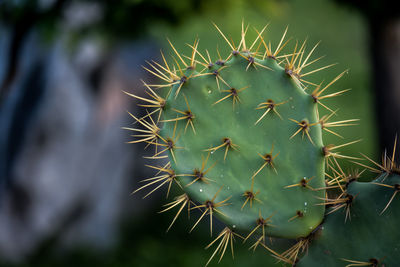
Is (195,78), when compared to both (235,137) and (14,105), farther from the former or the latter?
(14,105)

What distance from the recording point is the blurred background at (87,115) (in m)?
3.89

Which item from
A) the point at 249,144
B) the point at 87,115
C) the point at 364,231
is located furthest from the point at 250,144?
the point at 87,115

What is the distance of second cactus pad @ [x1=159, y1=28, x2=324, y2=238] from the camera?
4.82 ft

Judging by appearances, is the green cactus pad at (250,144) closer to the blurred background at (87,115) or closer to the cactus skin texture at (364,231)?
the cactus skin texture at (364,231)

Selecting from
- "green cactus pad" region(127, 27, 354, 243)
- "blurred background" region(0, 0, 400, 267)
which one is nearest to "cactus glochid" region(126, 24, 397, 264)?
"green cactus pad" region(127, 27, 354, 243)

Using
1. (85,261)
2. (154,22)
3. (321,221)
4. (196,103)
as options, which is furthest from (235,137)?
(85,261)

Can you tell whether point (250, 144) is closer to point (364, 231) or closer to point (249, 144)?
point (249, 144)

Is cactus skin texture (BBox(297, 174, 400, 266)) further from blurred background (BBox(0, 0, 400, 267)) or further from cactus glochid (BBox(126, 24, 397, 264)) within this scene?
blurred background (BBox(0, 0, 400, 267))

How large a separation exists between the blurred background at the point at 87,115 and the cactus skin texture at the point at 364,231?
94.1 inches

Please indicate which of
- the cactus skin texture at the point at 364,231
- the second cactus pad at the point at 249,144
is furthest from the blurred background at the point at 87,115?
the cactus skin texture at the point at 364,231

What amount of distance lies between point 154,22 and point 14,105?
120cm

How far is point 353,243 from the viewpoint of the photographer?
1470 millimetres

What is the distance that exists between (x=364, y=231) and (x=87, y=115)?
319 centimetres

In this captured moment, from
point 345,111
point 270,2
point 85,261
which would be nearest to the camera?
point 270,2
